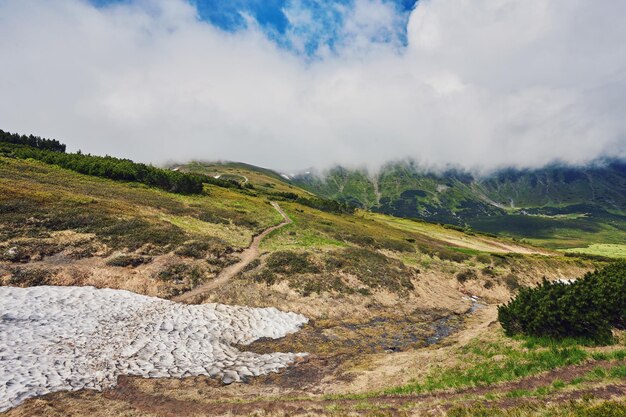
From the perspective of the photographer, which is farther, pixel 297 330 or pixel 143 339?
pixel 297 330

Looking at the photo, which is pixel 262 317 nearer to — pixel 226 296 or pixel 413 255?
pixel 226 296

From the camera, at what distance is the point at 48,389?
606 inches

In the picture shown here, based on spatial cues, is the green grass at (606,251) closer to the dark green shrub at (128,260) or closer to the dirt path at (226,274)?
the dirt path at (226,274)

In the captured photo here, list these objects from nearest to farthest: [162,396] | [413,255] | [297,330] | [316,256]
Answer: [162,396], [297,330], [316,256], [413,255]

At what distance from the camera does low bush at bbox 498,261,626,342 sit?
1708 cm

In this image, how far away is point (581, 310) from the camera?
1759cm

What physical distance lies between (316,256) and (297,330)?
58.8ft

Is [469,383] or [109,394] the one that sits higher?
[469,383]

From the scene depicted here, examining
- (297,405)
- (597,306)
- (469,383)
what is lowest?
(297,405)

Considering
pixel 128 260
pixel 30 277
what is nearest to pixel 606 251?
pixel 128 260

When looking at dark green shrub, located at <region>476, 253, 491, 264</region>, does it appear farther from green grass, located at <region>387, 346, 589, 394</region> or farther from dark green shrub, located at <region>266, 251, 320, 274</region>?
green grass, located at <region>387, 346, 589, 394</region>

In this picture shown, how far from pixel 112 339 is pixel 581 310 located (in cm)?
2917

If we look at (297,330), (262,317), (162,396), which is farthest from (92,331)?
(297,330)

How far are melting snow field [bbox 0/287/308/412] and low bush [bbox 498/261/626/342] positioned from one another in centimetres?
1635
